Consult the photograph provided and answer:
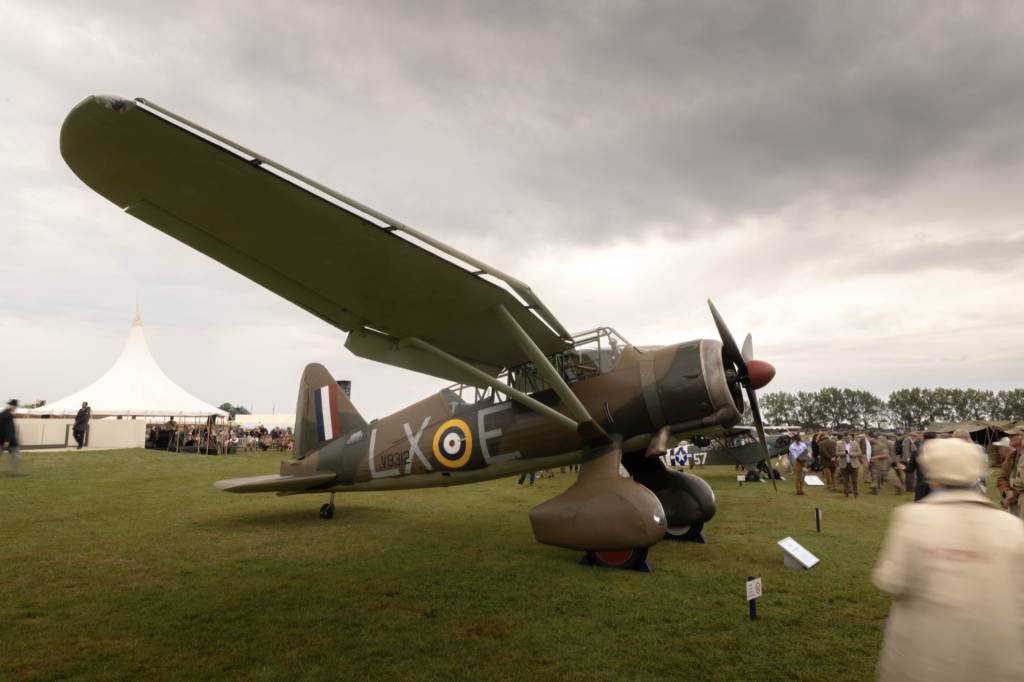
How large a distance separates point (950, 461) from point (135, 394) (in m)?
35.3

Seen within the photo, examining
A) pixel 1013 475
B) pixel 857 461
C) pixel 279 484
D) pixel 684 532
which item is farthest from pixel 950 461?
pixel 857 461

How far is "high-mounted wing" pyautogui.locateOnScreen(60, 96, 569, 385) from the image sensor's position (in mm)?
3920

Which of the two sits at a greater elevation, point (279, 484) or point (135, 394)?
point (135, 394)

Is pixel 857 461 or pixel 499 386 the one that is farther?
pixel 857 461

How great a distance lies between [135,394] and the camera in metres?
29.4

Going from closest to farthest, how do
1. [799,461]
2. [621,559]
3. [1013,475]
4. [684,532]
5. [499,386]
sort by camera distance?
1. [499,386]
2. [621,559]
3. [1013,475]
4. [684,532]
5. [799,461]

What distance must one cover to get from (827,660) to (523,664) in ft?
7.41

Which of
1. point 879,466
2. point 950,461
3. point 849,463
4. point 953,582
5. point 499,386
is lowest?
point 879,466

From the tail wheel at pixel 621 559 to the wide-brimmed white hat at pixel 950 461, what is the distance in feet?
15.8

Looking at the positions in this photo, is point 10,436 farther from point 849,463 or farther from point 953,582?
point 849,463

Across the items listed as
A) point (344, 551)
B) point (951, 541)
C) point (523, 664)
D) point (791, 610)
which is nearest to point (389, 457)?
point (344, 551)

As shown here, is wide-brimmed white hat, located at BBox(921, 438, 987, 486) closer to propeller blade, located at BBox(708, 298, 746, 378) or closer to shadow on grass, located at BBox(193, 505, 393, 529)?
propeller blade, located at BBox(708, 298, 746, 378)

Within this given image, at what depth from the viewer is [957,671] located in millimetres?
1867

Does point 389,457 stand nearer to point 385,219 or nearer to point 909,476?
point 385,219
